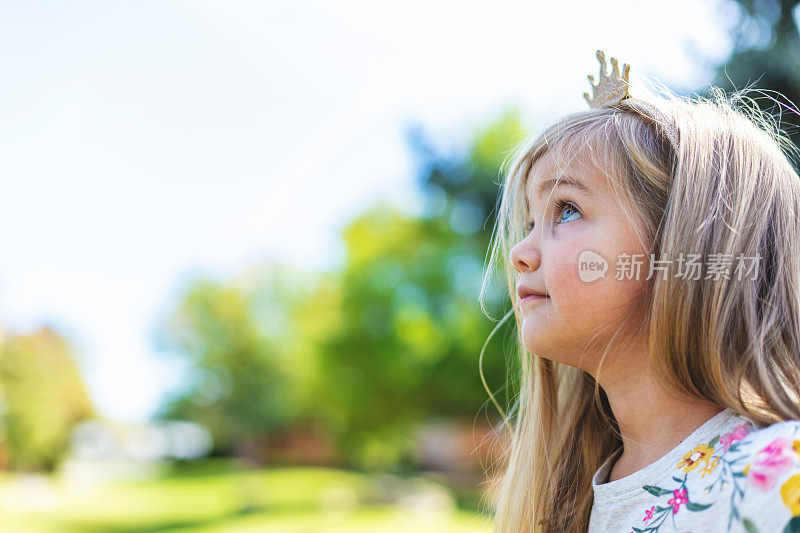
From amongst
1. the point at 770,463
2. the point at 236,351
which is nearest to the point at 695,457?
the point at 770,463

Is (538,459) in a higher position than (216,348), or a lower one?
higher

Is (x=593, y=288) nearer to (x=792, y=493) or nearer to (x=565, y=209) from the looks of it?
(x=565, y=209)

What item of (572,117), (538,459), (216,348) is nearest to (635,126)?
(572,117)

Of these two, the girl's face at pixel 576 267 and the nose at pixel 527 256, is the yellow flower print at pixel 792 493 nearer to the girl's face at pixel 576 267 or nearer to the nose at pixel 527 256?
the girl's face at pixel 576 267

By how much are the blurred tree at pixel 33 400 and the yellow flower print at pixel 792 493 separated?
23.6m

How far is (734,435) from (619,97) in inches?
28.1

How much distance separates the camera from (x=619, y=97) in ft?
4.87

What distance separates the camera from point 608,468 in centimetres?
145

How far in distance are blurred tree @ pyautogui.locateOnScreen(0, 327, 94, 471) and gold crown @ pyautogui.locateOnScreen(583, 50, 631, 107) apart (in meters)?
23.1

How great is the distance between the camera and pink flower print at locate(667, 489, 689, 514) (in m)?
1.13

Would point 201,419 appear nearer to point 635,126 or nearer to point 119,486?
point 119,486

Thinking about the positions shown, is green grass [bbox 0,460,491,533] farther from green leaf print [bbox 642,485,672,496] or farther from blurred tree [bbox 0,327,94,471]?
green leaf print [bbox 642,485,672,496]

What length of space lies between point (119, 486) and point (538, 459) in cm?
2987

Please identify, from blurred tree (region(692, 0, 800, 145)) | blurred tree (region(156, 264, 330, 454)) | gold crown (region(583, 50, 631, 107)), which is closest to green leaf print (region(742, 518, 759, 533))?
gold crown (region(583, 50, 631, 107))
